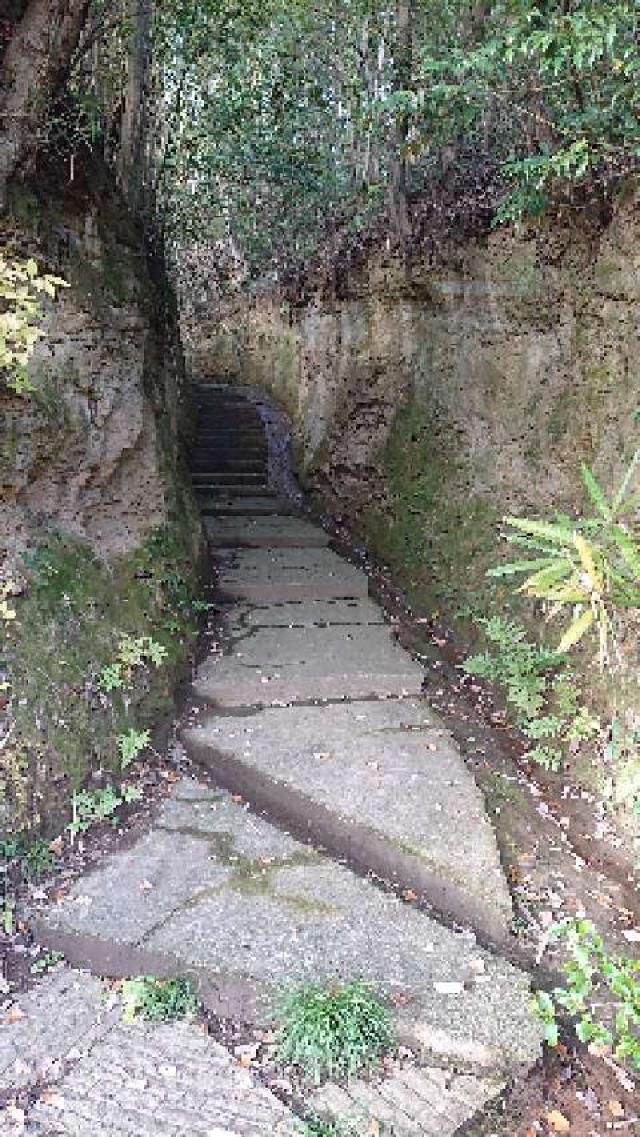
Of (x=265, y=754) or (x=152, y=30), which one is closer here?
(x=265, y=754)

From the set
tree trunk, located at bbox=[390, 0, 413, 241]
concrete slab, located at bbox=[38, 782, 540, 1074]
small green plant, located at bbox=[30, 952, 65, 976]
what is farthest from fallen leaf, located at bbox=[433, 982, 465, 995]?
tree trunk, located at bbox=[390, 0, 413, 241]

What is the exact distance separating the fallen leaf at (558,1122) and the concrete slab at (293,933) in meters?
0.16

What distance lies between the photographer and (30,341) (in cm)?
329

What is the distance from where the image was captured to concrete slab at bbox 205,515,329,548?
24.9 feet

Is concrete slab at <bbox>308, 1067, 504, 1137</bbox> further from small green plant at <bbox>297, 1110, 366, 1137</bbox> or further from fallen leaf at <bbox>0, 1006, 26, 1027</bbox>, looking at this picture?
fallen leaf at <bbox>0, 1006, 26, 1027</bbox>

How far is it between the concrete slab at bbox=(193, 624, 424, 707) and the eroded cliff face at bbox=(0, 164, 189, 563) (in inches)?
37.1

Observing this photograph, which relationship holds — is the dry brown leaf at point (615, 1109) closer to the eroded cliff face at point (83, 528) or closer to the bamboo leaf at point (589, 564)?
the bamboo leaf at point (589, 564)

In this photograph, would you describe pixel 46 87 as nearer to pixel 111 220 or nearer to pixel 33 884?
pixel 111 220

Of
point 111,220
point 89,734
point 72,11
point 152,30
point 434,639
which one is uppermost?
point 152,30

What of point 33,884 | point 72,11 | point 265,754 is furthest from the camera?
point 265,754

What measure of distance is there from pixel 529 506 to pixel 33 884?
11.9ft

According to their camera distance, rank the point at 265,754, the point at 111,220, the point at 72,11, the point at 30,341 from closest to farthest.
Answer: the point at 30,341, the point at 72,11, the point at 265,754, the point at 111,220

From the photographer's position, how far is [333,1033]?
2762 mm

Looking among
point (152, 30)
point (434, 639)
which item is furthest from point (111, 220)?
point (434, 639)
